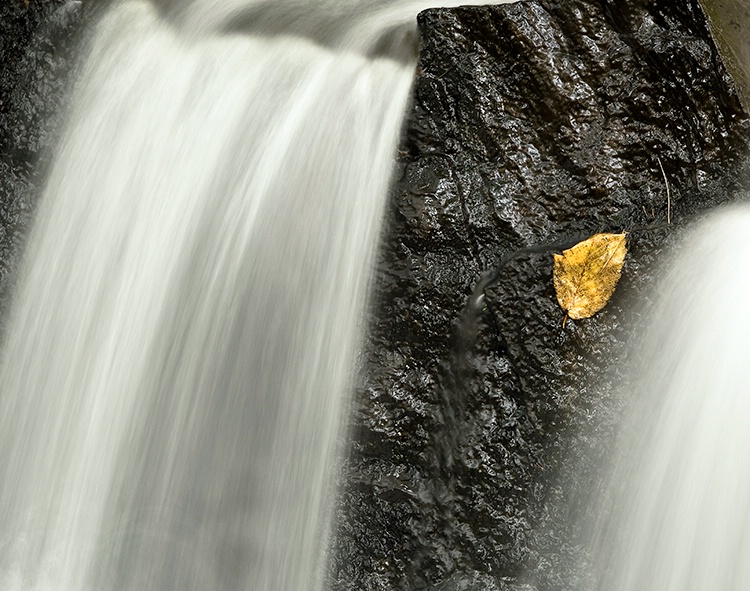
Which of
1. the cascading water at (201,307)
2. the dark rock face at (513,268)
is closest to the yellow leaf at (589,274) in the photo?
the dark rock face at (513,268)

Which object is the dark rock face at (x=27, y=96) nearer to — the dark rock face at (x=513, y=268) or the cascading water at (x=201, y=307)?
the cascading water at (x=201, y=307)

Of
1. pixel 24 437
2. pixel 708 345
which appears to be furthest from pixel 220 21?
pixel 708 345

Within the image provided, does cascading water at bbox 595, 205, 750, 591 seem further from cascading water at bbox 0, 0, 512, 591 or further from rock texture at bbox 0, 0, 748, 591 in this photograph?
cascading water at bbox 0, 0, 512, 591

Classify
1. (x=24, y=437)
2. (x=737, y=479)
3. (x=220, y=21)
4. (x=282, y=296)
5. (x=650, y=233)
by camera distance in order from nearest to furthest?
(x=737, y=479), (x=650, y=233), (x=282, y=296), (x=24, y=437), (x=220, y=21)

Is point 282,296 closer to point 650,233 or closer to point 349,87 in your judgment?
point 349,87

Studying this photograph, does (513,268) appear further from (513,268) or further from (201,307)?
(201,307)

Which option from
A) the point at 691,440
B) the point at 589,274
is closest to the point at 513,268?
the point at 589,274

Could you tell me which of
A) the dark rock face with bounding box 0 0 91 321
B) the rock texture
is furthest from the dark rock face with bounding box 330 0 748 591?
the dark rock face with bounding box 0 0 91 321
